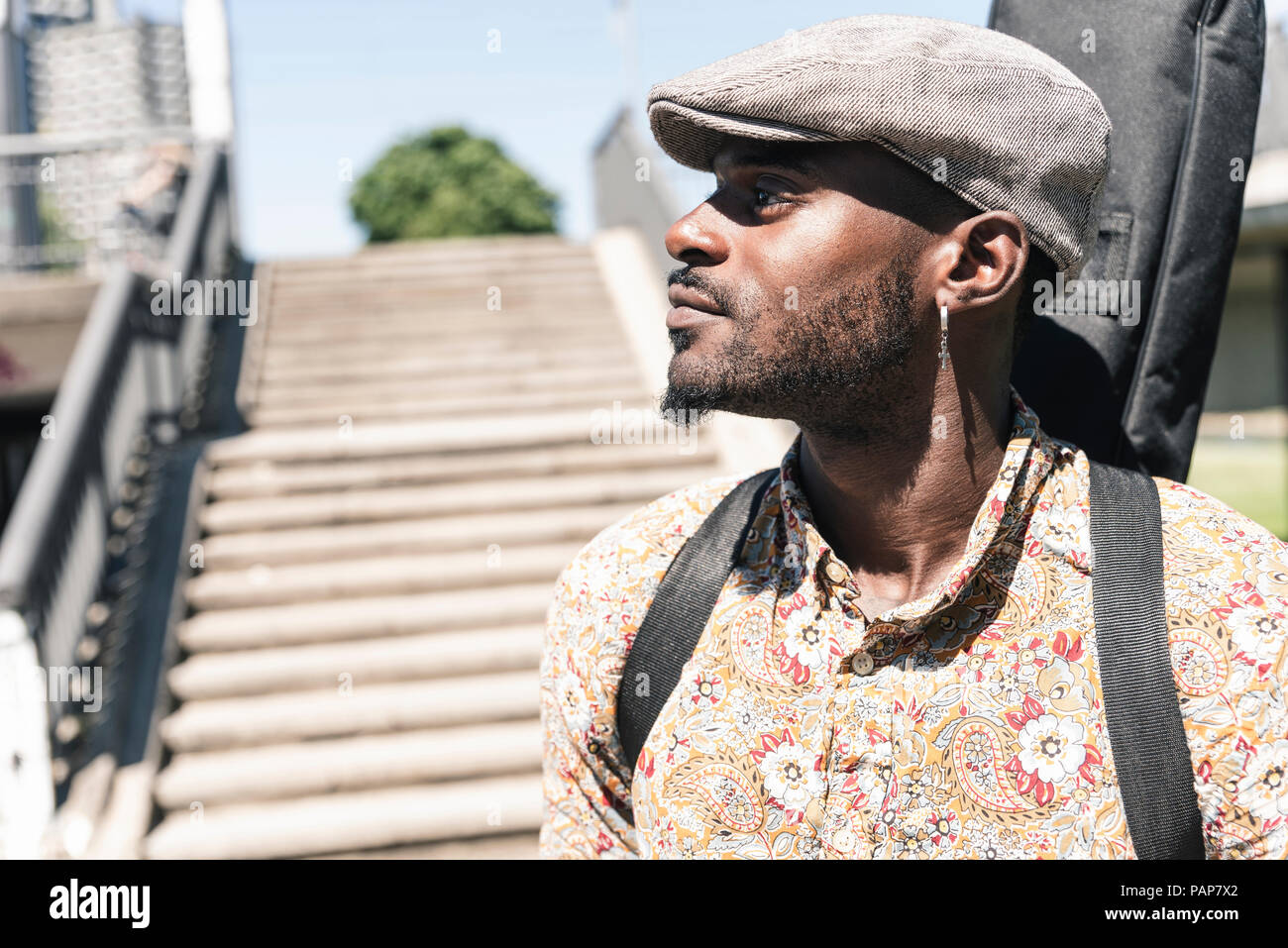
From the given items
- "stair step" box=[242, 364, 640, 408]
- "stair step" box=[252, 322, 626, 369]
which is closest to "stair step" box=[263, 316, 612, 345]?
"stair step" box=[252, 322, 626, 369]

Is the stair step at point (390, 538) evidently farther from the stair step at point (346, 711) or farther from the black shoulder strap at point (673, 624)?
the black shoulder strap at point (673, 624)

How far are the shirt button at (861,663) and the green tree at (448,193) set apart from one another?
143 feet

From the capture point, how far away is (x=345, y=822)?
4.72 metres

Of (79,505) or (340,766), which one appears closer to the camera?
(340,766)

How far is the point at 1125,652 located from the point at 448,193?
152 ft

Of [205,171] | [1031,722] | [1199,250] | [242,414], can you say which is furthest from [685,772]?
[205,171]

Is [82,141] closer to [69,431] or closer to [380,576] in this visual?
[69,431]

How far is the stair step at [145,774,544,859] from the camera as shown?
459 centimetres

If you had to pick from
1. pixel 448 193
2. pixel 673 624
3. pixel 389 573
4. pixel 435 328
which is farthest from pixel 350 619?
pixel 448 193

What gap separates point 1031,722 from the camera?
1.26m

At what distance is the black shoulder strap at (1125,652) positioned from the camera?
117 cm
